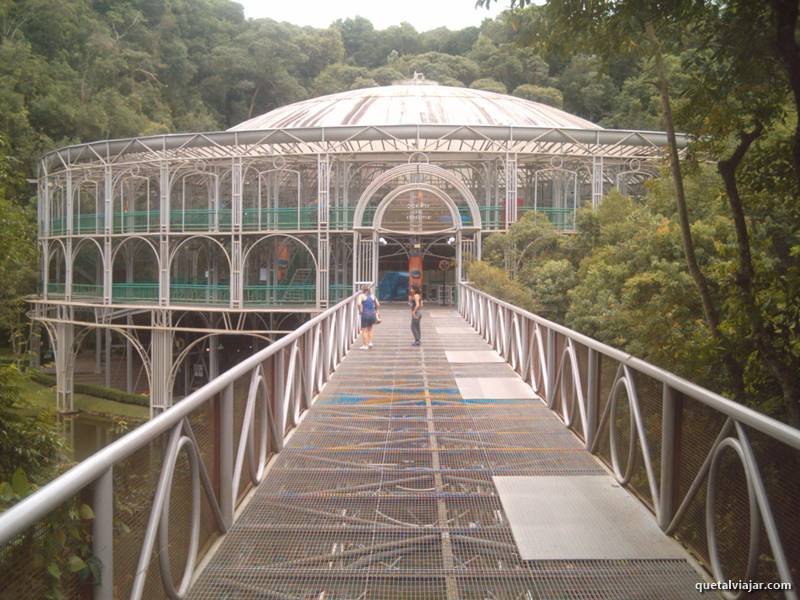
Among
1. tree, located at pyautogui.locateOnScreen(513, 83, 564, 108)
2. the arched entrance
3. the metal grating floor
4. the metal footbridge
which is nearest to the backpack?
the metal grating floor

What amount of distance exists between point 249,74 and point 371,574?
253 feet

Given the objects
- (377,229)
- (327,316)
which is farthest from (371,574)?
(377,229)

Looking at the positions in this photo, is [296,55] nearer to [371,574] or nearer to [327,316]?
[327,316]

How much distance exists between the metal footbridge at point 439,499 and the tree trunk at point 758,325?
1.22 m

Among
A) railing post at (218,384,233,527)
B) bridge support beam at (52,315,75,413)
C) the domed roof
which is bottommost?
bridge support beam at (52,315,75,413)

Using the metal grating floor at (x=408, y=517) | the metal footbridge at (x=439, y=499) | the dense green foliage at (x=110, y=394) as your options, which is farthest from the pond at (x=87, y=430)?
the metal footbridge at (x=439, y=499)

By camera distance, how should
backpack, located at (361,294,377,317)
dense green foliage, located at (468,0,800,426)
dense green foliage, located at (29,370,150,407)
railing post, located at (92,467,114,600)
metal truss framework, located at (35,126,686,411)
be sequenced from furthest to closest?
dense green foliage, located at (29,370,150,407) → metal truss framework, located at (35,126,686,411) → backpack, located at (361,294,377,317) → dense green foliage, located at (468,0,800,426) → railing post, located at (92,467,114,600)

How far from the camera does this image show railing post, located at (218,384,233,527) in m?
4.83

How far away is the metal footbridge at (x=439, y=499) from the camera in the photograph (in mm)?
3451

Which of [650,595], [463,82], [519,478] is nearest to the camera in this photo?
[650,595]

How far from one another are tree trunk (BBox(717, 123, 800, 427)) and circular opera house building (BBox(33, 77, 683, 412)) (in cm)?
2197

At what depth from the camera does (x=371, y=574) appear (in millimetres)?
4391

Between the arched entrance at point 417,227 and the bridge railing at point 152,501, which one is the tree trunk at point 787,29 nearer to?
the bridge railing at point 152,501

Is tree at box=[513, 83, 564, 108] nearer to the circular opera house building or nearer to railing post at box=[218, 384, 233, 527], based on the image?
the circular opera house building
